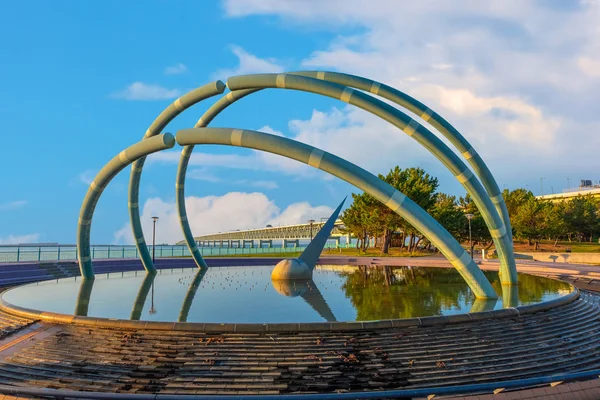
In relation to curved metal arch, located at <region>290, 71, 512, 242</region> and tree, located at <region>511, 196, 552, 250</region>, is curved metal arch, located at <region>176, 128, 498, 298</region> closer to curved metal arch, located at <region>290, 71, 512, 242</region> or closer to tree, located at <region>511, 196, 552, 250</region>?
curved metal arch, located at <region>290, 71, 512, 242</region>

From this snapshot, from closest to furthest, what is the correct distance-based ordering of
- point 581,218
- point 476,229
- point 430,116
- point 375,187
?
point 375,187
point 430,116
point 476,229
point 581,218

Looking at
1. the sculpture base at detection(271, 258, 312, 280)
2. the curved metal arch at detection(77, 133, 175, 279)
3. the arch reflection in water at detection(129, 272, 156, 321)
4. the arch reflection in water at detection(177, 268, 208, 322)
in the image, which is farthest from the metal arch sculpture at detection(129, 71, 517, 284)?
the sculpture base at detection(271, 258, 312, 280)

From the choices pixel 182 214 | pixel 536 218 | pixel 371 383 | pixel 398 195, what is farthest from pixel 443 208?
pixel 371 383

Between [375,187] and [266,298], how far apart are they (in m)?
6.31

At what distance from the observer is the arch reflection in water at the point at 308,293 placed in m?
14.6

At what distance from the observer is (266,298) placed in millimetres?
17531

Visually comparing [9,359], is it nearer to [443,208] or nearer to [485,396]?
[485,396]

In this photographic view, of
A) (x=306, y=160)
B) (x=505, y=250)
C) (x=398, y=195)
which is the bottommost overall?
(x=505, y=250)

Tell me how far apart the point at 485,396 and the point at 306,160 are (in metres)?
9.57

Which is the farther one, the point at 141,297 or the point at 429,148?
the point at 429,148

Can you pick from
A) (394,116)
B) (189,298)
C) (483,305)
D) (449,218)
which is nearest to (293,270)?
(189,298)

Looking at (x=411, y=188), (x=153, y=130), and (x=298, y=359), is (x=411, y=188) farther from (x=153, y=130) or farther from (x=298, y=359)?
(x=298, y=359)

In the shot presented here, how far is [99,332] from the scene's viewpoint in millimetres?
A: 12859

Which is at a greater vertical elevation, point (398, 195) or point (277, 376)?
point (398, 195)
